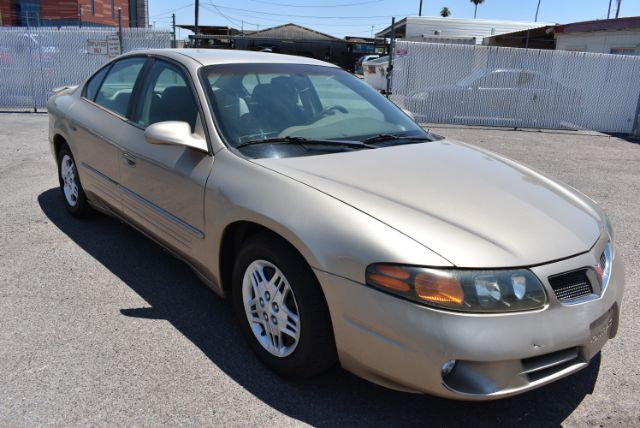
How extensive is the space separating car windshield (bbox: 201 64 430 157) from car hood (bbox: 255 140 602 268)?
20 cm

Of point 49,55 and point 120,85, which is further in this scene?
point 49,55

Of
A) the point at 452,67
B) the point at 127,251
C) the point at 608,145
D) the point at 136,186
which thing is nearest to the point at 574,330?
the point at 136,186

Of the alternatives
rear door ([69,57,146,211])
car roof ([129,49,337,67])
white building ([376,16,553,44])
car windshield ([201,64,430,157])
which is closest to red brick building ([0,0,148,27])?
white building ([376,16,553,44])

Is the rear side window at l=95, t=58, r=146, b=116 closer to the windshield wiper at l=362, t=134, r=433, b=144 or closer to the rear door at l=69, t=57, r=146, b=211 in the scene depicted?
the rear door at l=69, t=57, r=146, b=211

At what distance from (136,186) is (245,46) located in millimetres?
38210

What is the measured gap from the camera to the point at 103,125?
13.7 feet

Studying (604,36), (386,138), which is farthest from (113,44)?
(604,36)

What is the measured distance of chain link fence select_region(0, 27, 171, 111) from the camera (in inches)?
503

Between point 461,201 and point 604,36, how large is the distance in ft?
64.0

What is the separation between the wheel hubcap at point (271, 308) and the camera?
104 inches

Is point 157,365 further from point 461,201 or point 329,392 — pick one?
point 461,201

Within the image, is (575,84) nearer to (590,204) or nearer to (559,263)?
(590,204)

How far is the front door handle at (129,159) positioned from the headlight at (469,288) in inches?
86.8

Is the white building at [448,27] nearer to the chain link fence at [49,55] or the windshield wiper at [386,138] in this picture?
the chain link fence at [49,55]
